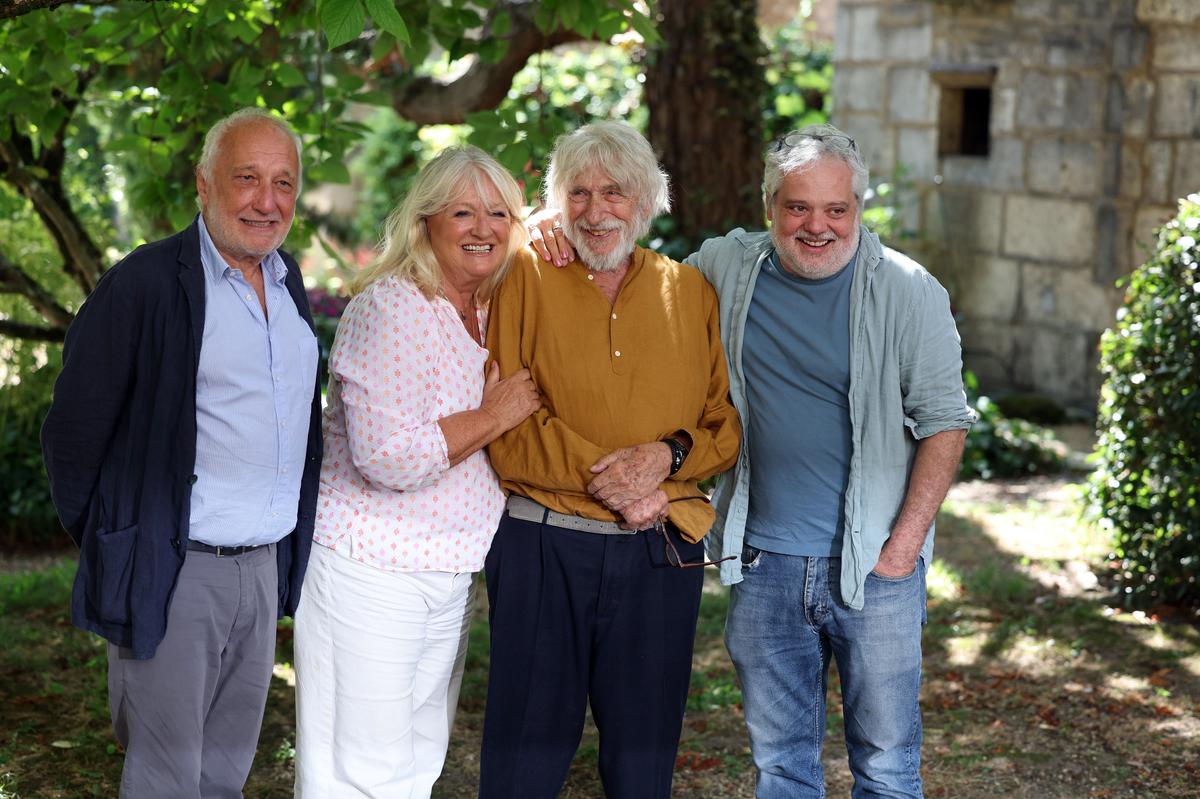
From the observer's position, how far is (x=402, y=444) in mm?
2639

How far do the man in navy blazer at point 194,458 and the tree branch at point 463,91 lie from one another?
11.6 feet

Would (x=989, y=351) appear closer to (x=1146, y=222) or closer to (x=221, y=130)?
(x=1146, y=222)

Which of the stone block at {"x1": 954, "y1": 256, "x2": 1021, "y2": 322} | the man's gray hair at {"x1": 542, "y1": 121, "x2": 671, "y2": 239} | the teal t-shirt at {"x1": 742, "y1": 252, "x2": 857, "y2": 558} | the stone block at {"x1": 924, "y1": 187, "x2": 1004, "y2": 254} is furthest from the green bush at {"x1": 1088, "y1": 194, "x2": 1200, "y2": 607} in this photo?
the stone block at {"x1": 924, "y1": 187, "x2": 1004, "y2": 254}

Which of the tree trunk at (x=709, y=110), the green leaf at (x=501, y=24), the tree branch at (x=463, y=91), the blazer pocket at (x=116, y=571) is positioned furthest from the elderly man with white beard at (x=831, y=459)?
the tree trunk at (x=709, y=110)

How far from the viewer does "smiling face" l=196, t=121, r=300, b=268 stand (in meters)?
2.71

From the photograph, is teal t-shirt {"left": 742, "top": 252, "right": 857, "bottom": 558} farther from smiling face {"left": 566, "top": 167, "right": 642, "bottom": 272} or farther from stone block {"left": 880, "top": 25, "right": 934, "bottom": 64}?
stone block {"left": 880, "top": 25, "right": 934, "bottom": 64}

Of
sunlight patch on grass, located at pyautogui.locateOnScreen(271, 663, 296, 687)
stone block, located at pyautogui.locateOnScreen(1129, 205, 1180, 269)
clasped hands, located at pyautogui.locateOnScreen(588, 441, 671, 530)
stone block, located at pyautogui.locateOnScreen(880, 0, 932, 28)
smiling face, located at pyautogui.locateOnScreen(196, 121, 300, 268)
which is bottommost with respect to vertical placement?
sunlight patch on grass, located at pyautogui.locateOnScreen(271, 663, 296, 687)

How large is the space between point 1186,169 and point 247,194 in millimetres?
6906

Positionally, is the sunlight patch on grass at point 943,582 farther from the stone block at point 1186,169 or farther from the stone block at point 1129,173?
the stone block at point 1129,173

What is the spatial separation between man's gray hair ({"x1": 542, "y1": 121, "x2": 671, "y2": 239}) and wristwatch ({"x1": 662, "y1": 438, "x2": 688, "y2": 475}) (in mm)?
461

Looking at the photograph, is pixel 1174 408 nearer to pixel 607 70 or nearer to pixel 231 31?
pixel 231 31

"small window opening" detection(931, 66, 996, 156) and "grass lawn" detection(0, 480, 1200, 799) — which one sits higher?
"small window opening" detection(931, 66, 996, 156)

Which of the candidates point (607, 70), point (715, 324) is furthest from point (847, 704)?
point (607, 70)

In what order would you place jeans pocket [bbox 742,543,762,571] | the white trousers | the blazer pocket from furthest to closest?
jeans pocket [bbox 742,543,762,571] < the white trousers < the blazer pocket
